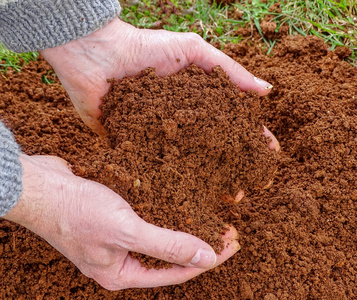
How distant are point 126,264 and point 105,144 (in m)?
0.97

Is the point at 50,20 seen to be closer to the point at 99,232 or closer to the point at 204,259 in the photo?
the point at 99,232

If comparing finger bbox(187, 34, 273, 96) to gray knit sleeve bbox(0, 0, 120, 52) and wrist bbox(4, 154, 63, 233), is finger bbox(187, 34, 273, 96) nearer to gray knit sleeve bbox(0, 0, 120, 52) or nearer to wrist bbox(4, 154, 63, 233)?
gray knit sleeve bbox(0, 0, 120, 52)

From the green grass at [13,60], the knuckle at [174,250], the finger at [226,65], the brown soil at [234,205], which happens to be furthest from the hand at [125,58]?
the knuckle at [174,250]

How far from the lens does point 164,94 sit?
2.03 m

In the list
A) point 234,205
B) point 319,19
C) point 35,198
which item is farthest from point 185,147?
point 319,19

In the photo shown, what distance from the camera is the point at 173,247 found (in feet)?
5.64

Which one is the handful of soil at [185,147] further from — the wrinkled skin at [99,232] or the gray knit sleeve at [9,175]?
the gray knit sleeve at [9,175]

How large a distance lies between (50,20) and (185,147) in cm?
103

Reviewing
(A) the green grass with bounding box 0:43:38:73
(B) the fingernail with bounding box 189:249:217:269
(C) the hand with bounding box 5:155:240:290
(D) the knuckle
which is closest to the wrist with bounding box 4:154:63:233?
(C) the hand with bounding box 5:155:240:290

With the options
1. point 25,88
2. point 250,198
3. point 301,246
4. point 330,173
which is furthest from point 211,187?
point 25,88

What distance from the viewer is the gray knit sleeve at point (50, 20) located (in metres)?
2.07

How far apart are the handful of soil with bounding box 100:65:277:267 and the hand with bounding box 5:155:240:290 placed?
0.11 metres

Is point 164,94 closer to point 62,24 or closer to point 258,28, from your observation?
point 62,24

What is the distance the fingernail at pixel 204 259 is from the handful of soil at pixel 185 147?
11 cm
